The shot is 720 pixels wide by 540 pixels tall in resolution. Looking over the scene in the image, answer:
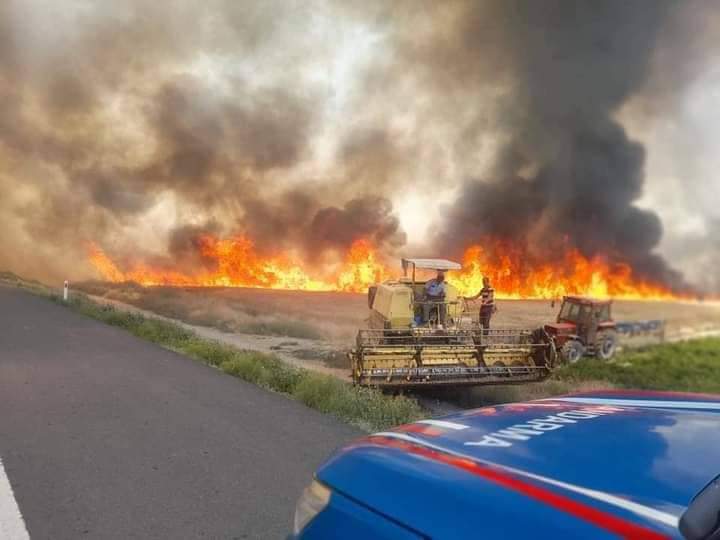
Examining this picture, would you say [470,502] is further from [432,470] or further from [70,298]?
[70,298]

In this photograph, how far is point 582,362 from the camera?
11719 mm

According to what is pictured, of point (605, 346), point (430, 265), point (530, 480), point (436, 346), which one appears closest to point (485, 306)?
point (430, 265)

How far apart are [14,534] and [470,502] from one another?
301cm

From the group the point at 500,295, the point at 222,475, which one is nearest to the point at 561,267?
the point at 500,295

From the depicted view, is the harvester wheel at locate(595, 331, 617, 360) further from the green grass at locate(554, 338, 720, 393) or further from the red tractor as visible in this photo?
the green grass at locate(554, 338, 720, 393)

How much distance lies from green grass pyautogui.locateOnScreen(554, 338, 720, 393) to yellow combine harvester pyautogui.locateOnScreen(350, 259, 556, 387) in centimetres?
117

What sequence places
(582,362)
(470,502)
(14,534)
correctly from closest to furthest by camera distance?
1. (470,502)
2. (14,534)
3. (582,362)

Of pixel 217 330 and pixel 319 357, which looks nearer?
pixel 319 357

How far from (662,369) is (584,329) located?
1894mm

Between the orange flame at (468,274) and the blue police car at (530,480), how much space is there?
904cm

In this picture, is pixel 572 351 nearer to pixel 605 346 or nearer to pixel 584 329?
pixel 584 329

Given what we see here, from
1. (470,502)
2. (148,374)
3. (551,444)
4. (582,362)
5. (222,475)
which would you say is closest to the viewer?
(470,502)

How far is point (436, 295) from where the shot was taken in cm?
1083

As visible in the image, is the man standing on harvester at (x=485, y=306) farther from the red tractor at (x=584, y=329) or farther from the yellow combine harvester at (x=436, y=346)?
the red tractor at (x=584, y=329)
